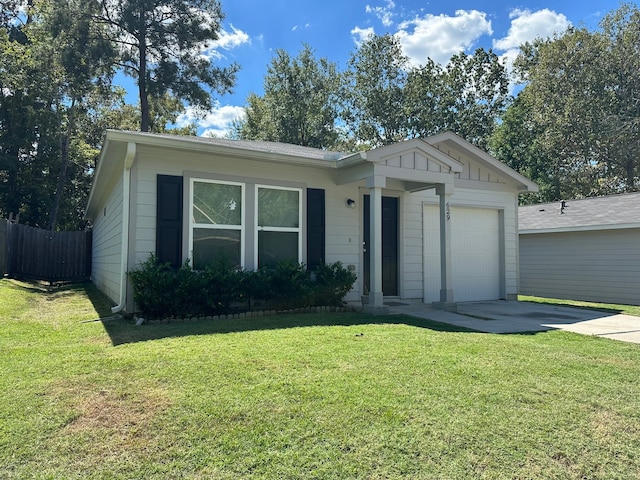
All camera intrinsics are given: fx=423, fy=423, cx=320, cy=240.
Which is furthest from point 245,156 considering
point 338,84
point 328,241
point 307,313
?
point 338,84

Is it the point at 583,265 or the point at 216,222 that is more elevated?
the point at 216,222

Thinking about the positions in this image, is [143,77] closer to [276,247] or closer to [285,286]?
[276,247]

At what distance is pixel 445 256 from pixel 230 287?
13.1 ft

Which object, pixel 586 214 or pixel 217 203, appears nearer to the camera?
pixel 217 203

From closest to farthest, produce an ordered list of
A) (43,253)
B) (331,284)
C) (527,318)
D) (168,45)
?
1. (527,318)
2. (331,284)
3. (43,253)
4. (168,45)

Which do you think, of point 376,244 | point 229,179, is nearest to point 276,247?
point 229,179

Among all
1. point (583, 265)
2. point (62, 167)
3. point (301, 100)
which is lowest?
point (583, 265)

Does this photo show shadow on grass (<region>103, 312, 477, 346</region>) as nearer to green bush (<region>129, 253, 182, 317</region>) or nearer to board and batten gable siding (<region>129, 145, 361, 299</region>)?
green bush (<region>129, 253, 182, 317</region>)

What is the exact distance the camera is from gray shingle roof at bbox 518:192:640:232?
11102mm

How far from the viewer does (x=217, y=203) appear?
6914mm

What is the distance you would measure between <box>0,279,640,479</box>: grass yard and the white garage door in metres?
4.36

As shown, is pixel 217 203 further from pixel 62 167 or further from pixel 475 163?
pixel 62 167

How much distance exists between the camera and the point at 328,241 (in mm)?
7844

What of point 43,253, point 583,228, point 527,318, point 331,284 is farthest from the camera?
point 43,253
